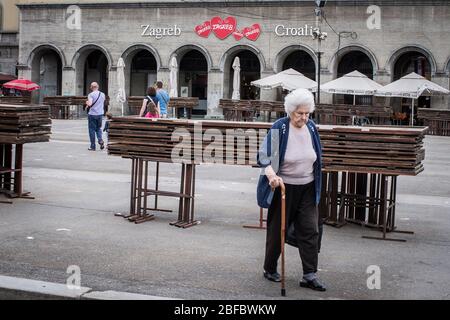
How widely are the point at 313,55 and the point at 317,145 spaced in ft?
108

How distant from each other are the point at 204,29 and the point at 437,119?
49.7 feet

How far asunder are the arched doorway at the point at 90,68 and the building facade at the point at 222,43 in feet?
0.22

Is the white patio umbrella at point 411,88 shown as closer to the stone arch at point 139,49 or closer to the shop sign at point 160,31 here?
the shop sign at point 160,31

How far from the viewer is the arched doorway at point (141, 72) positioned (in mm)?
45719

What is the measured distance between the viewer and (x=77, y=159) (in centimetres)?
1794

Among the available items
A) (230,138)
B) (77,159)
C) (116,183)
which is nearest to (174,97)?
(77,159)

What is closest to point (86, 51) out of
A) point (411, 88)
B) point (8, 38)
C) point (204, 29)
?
point (204, 29)

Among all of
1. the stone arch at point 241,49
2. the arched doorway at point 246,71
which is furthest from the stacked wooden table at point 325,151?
the arched doorway at point 246,71

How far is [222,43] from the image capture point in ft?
136

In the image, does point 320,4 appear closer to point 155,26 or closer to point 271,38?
point 271,38

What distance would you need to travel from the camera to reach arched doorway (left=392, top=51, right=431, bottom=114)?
39406 mm

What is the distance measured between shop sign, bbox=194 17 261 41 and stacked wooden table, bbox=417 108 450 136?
449 inches
